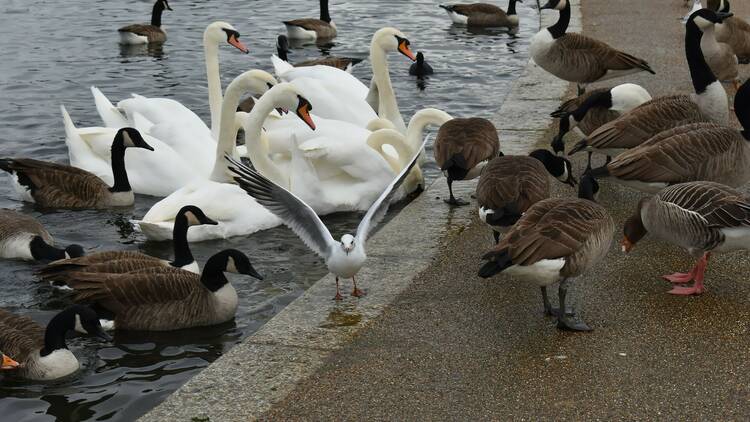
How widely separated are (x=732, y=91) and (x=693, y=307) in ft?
20.9

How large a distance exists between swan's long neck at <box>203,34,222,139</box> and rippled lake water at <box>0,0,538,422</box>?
1383 mm

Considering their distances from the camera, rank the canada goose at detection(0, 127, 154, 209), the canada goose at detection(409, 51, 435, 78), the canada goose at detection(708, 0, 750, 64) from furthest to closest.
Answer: the canada goose at detection(409, 51, 435, 78) → the canada goose at detection(708, 0, 750, 64) → the canada goose at detection(0, 127, 154, 209)

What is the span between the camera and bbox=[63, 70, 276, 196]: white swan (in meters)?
9.97

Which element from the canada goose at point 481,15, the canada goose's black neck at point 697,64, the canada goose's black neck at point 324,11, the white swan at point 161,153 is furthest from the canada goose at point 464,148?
the canada goose at point 481,15

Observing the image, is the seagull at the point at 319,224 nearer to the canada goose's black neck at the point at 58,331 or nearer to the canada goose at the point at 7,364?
the canada goose's black neck at the point at 58,331

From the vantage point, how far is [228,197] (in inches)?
350

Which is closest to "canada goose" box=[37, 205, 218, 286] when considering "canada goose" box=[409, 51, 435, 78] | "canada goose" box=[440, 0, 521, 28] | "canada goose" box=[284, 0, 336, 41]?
"canada goose" box=[409, 51, 435, 78]

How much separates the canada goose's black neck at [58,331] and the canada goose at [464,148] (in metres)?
3.20

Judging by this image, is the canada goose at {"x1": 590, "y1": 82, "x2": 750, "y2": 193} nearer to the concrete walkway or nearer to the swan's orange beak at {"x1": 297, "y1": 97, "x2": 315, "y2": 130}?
the concrete walkway

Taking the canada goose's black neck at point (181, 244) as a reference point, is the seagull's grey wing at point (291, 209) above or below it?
above

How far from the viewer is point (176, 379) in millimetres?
6215

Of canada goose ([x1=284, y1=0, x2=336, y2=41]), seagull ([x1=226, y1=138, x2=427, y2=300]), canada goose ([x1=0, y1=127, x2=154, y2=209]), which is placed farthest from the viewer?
canada goose ([x1=284, y1=0, x2=336, y2=41])

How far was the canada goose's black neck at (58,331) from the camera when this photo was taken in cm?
621

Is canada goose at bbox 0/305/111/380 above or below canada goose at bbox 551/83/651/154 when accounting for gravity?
below
